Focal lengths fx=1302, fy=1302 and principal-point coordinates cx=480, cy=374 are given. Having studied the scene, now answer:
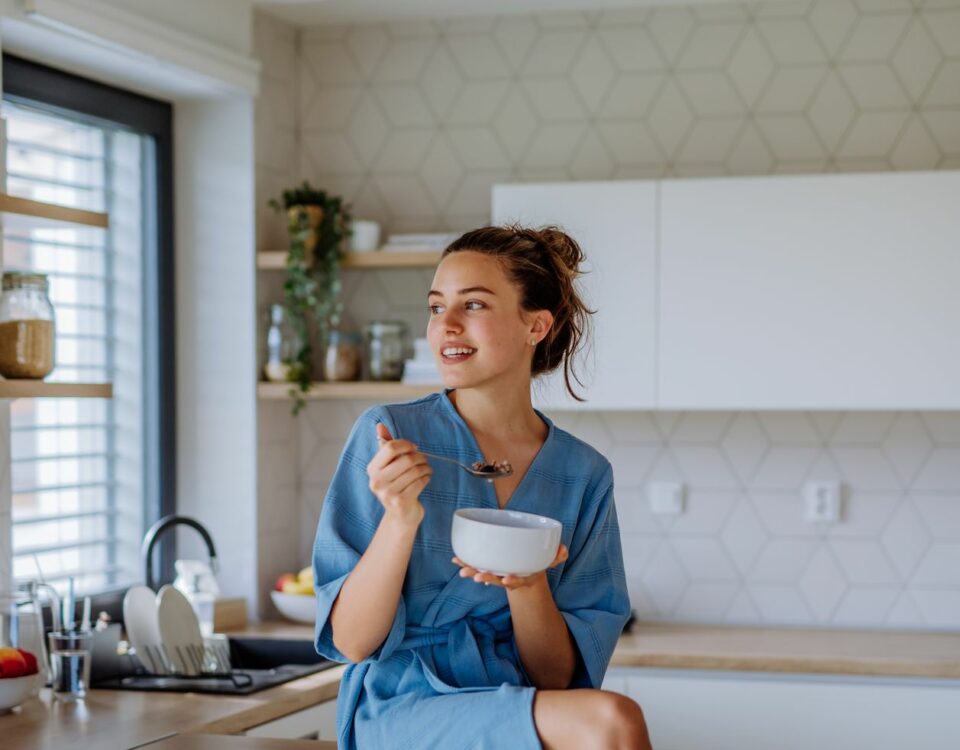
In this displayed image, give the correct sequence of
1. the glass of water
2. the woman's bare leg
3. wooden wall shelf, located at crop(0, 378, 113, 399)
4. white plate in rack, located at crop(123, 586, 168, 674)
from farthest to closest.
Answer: white plate in rack, located at crop(123, 586, 168, 674), the glass of water, wooden wall shelf, located at crop(0, 378, 113, 399), the woman's bare leg

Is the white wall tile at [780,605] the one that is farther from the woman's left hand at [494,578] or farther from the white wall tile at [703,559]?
the woman's left hand at [494,578]

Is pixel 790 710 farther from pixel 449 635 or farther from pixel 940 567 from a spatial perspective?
pixel 449 635

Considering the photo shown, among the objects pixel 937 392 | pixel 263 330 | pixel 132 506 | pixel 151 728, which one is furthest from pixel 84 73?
pixel 937 392

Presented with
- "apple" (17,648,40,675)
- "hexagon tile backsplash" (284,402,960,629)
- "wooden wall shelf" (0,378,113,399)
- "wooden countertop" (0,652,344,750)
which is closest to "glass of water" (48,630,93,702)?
"wooden countertop" (0,652,344,750)

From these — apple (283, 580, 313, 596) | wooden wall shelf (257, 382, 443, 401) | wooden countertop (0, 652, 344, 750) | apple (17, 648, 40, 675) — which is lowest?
wooden countertop (0, 652, 344, 750)

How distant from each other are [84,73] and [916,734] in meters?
2.66

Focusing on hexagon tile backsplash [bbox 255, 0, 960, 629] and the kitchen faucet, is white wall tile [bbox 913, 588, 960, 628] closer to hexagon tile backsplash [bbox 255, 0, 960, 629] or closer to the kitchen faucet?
hexagon tile backsplash [bbox 255, 0, 960, 629]

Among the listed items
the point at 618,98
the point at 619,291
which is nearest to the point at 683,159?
the point at 618,98

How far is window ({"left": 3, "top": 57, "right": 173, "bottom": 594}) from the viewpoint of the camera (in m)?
3.25

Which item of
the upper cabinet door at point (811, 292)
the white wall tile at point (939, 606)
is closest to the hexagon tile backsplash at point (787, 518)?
the white wall tile at point (939, 606)

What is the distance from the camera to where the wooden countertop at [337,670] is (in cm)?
253

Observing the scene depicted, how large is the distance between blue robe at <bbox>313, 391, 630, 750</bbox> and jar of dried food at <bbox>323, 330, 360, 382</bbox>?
1788mm

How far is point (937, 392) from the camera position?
3.27 m

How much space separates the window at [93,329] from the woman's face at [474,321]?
165 cm
